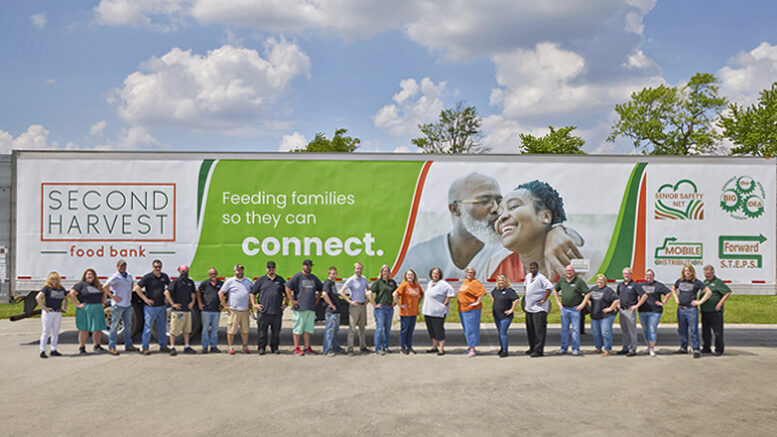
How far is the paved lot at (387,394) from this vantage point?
6.52 metres

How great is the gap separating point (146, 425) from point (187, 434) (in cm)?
68

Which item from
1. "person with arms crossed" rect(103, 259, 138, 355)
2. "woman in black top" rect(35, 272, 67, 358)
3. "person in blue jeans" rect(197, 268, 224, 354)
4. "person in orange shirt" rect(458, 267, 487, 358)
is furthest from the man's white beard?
"woman in black top" rect(35, 272, 67, 358)

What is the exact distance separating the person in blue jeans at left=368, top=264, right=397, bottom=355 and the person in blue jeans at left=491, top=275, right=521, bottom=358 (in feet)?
6.63

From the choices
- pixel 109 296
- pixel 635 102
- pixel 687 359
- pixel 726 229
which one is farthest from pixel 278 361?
pixel 635 102

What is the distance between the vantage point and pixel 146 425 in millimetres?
6496

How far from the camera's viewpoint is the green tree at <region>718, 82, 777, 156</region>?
32812 millimetres

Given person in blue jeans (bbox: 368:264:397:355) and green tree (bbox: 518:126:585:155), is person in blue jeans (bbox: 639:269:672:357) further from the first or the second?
green tree (bbox: 518:126:585:155)

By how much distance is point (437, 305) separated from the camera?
35.4 ft

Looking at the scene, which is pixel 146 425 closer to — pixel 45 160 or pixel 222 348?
pixel 222 348

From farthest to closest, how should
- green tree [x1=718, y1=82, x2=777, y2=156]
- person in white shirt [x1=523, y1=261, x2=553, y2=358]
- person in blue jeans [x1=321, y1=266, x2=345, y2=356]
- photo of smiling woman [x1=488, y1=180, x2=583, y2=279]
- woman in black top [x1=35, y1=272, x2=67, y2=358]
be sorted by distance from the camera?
green tree [x1=718, y1=82, x2=777, y2=156], photo of smiling woman [x1=488, y1=180, x2=583, y2=279], person in white shirt [x1=523, y1=261, x2=553, y2=358], person in blue jeans [x1=321, y1=266, x2=345, y2=356], woman in black top [x1=35, y1=272, x2=67, y2=358]

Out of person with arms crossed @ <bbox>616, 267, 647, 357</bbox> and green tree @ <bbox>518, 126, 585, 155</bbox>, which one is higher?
green tree @ <bbox>518, 126, 585, 155</bbox>

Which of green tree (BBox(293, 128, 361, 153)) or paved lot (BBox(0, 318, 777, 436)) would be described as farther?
green tree (BBox(293, 128, 361, 153))

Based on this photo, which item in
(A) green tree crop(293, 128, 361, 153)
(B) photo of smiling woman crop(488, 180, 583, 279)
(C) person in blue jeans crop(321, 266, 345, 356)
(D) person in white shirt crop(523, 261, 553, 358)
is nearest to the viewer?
(C) person in blue jeans crop(321, 266, 345, 356)

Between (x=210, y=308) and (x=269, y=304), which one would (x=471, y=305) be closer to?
(x=269, y=304)
